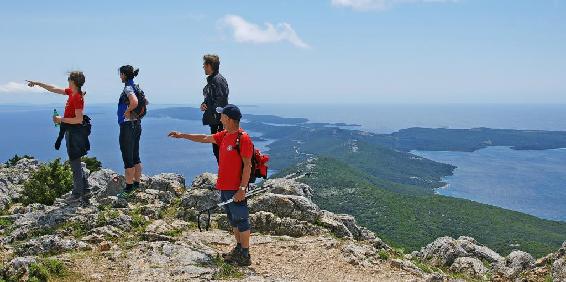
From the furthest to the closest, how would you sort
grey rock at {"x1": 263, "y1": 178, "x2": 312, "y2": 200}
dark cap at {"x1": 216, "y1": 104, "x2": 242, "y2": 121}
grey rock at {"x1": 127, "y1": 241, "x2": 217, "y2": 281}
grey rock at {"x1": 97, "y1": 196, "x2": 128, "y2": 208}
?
grey rock at {"x1": 263, "y1": 178, "x2": 312, "y2": 200} < grey rock at {"x1": 97, "y1": 196, "x2": 128, "y2": 208} < grey rock at {"x1": 127, "y1": 241, "x2": 217, "y2": 281} < dark cap at {"x1": 216, "y1": 104, "x2": 242, "y2": 121}

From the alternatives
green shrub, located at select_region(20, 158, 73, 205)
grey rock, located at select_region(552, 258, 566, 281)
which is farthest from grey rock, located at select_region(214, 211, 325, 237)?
green shrub, located at select_region(20, 158, 73, 205)

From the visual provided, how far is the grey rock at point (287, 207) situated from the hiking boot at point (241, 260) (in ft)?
14.2

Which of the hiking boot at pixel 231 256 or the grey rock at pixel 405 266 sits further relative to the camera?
the grey rock at pixel 405 266

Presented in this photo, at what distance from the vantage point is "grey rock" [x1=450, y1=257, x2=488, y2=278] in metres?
14.3

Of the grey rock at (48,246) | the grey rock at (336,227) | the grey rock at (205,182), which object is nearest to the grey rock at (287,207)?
the grey rock at (336,227)

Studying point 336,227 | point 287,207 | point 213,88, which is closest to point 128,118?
point 213,88

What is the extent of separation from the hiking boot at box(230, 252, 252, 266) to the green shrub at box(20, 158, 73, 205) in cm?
1170

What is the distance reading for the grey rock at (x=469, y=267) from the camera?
46.8ft

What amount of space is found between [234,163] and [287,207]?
18.4ft

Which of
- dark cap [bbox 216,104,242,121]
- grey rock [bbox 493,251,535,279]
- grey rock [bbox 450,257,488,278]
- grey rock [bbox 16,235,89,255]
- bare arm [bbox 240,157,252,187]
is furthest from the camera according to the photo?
grey rock [bbox 450,257,488,278]

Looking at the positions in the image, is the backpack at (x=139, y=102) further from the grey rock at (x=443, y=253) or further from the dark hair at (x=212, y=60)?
the grey rock at (x=443, y=253)

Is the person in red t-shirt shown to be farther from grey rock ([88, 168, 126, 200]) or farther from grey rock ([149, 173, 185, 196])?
grey rock ([149, 173, 185, 196])

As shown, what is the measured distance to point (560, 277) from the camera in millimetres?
10102

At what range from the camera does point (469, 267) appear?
47.9ft
